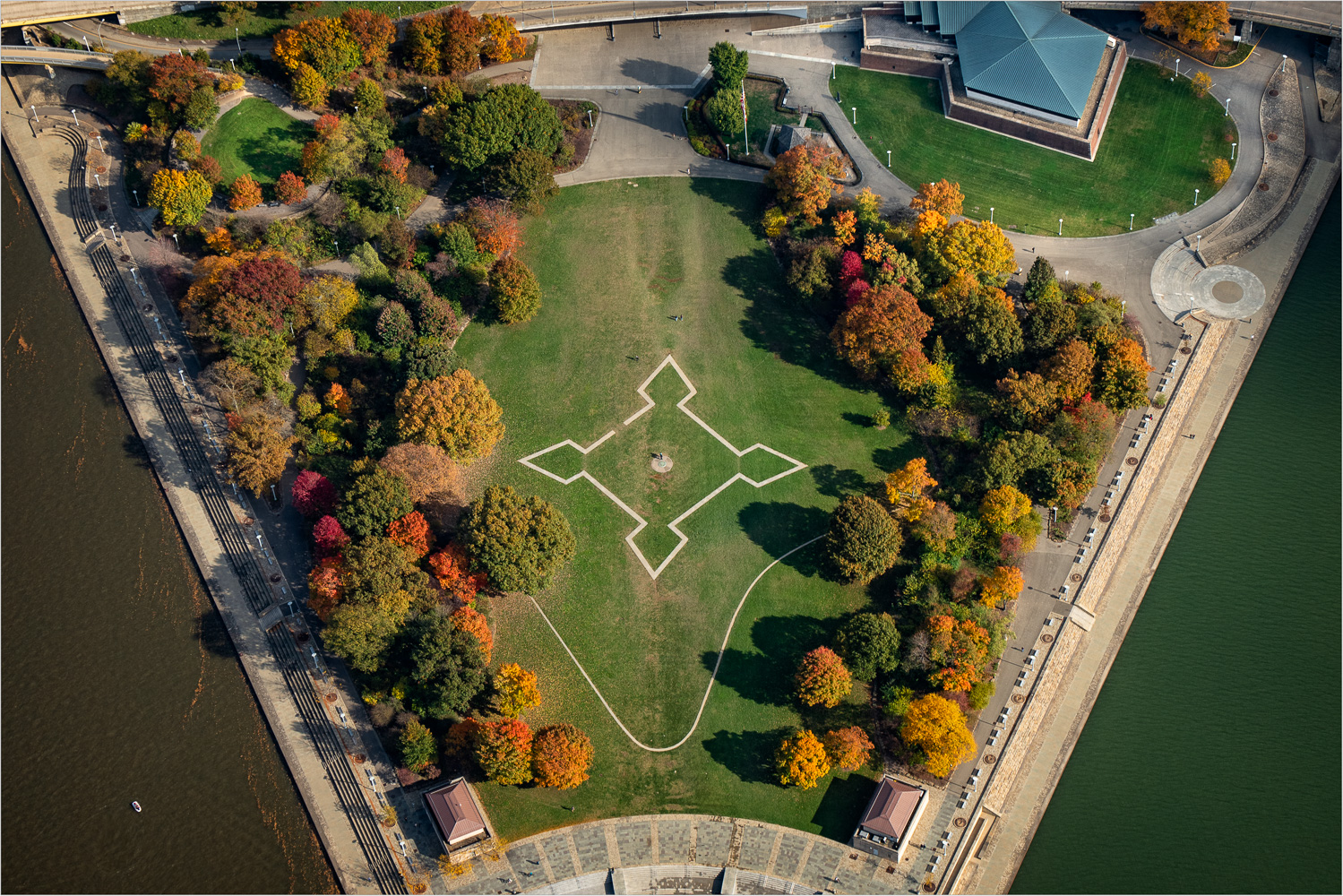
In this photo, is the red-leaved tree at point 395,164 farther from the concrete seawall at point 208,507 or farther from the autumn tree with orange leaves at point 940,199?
the autumn tree with orange leaves at point 940,199

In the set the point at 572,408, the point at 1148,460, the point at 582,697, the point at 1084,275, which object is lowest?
the point at 582,697

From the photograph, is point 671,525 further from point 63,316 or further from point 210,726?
point 63,316

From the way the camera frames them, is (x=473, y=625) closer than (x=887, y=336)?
Yes

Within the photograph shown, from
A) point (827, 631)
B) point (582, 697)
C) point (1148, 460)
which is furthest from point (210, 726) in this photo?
Result: point (1148, 460)

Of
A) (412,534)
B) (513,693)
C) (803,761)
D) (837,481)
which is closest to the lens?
(803,761)

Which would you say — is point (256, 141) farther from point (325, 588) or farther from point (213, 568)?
point (325, 588)

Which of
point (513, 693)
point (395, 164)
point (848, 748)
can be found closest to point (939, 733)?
point (848, 748)
